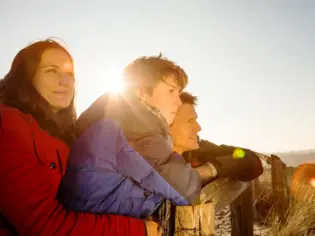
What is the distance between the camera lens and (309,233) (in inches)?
204

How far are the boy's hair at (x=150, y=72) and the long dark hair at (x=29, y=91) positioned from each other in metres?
0.82

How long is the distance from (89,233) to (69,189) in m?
0.30

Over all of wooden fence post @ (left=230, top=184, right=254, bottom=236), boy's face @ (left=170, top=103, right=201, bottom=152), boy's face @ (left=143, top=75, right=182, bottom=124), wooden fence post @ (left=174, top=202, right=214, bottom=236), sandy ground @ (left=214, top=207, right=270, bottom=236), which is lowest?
sandy ground @ (left=214, top=207, right=270, bottom=236)

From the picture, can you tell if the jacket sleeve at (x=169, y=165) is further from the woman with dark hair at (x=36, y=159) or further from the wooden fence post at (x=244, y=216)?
the wooden fence post at (x=244, y=216)

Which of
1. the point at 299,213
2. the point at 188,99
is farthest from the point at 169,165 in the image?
the point at 299,213

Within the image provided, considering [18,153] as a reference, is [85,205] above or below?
below

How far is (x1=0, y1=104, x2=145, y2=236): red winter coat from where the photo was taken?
1202mm

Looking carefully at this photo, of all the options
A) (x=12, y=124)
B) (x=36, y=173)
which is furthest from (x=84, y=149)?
(x=12, y=124)

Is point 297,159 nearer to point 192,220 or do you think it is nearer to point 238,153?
point 238,153

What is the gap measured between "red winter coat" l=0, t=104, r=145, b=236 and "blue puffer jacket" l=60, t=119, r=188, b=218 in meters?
0.10

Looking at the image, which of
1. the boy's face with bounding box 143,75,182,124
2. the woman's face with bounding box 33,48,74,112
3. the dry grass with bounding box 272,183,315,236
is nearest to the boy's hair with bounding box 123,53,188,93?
the boy's face with bounding box 143,75,182,124

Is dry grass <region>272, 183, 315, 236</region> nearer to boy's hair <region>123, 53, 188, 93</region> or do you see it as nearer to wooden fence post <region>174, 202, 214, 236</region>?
Answer: boy's hair <region>123, 53, 188, 93</region>

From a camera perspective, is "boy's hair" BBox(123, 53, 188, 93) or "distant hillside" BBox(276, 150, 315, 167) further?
"distant hillside" BBox(276, 150, 315, 167)

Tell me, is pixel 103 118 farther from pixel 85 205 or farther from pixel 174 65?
pixel 174 65
